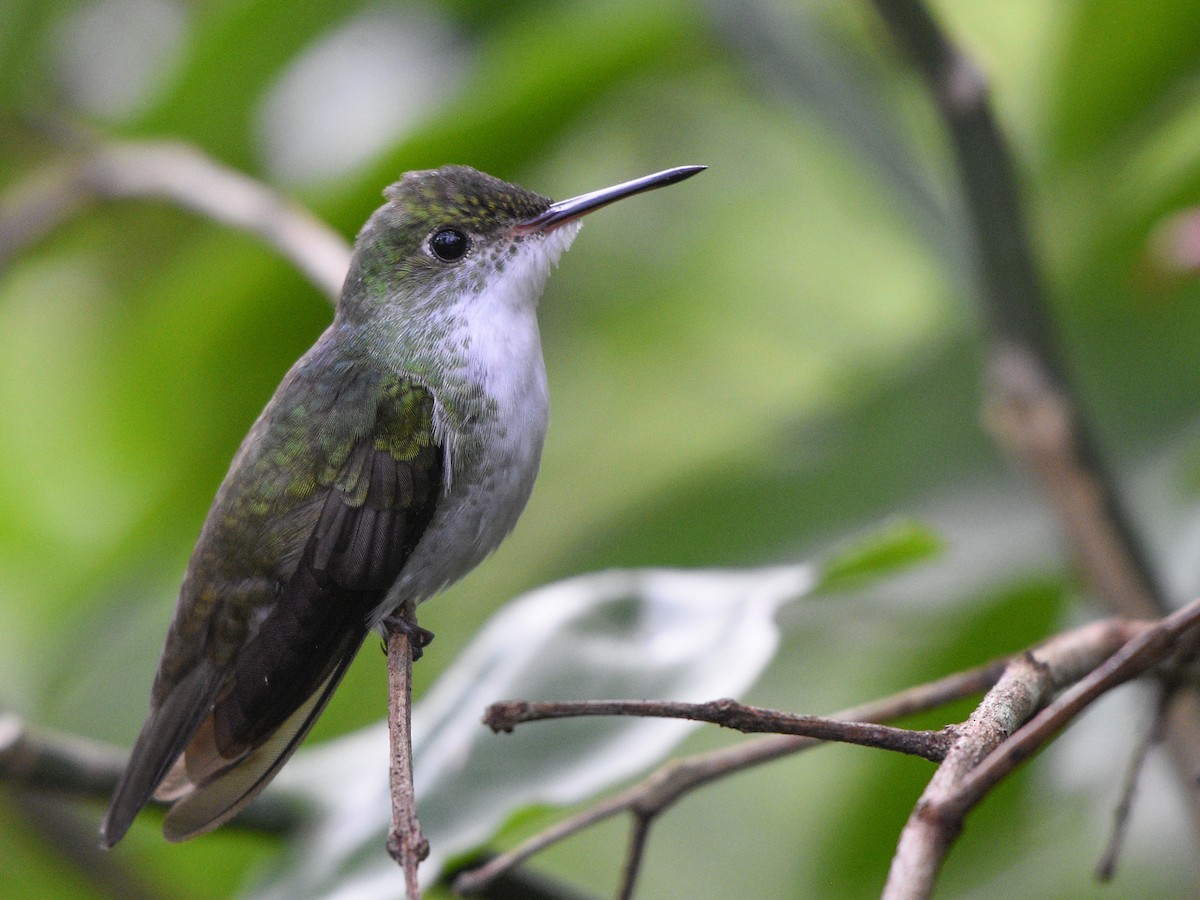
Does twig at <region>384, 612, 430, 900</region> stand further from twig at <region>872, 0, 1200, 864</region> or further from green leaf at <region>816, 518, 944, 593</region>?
twig at <region>872, 0, 1200, 864</region>

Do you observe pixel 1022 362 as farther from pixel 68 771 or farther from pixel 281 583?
pixel 68 771

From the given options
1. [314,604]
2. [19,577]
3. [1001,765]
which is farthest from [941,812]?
[19,577]

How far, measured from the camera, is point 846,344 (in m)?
3.20

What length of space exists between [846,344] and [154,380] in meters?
1.47

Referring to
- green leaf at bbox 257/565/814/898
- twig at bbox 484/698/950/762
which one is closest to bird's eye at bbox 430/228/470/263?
green leaf at bbox 257/565/814/898

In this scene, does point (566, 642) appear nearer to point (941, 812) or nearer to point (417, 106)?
point (941, 812)

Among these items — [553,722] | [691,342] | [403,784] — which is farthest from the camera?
[691,342]

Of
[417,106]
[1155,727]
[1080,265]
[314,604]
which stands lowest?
[1155,727]

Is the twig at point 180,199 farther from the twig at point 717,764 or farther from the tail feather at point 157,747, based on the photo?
the twig at point 717,764

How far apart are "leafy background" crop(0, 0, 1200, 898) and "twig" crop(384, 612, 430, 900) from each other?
780 millimetres

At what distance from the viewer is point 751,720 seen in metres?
0.92

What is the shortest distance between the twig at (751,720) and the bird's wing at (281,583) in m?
0.50

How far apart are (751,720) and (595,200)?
2.77 ft

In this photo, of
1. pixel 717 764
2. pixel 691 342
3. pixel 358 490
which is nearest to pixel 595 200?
pixel 358 490
